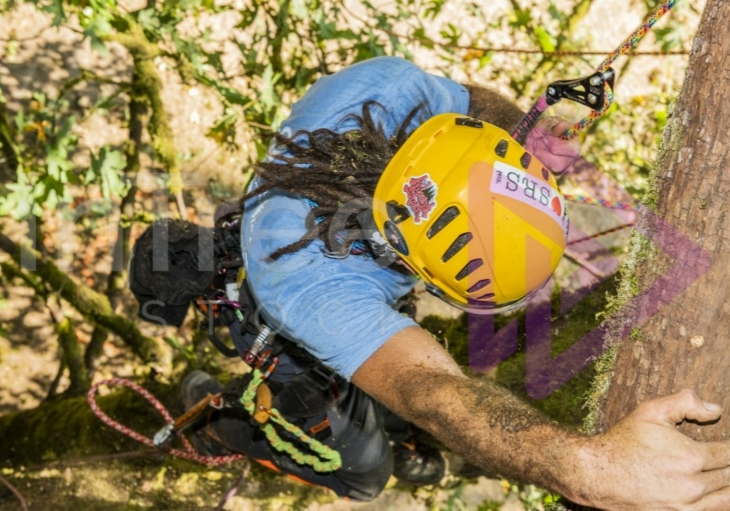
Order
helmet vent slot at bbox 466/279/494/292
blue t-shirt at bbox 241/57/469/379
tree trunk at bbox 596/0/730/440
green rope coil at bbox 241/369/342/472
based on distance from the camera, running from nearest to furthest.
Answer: tree trunk at bbox 596/0/730/440, blue t-shirt at bbox 241/57/469/379, helmet vent slot at bbox 466/279/494/292, green rope coil at bbox 241/369/342/472

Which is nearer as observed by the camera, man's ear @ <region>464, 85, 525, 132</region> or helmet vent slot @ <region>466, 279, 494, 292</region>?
helmet vent slot @ <region>466, 279, 494, 292</region>

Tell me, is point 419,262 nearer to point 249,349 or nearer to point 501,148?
point 501,148

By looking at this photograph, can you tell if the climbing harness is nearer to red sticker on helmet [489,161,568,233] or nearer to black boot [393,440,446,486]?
black boot [393,440,446,486]

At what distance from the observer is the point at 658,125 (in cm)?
533

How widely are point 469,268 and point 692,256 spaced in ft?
2.40

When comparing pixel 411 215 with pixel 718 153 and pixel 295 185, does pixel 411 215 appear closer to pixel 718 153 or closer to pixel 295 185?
pixel 295 185

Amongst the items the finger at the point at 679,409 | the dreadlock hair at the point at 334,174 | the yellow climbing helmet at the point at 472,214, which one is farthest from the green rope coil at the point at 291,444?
the finger at the point at 679,409

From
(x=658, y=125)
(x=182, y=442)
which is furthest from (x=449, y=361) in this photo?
(x=658, y=125)

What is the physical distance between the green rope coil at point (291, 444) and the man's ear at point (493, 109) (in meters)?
1.38

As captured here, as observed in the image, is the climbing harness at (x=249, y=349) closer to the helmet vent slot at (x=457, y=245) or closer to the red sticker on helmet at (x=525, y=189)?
the helmet vent slot at (x=457, y=245)

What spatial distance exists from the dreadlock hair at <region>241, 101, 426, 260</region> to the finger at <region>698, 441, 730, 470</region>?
1.19m

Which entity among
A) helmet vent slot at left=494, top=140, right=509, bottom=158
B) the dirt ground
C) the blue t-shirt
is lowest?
the dirt ground

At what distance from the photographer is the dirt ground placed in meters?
3.78

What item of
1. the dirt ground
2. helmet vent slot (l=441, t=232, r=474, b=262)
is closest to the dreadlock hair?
helmet vent slot (l=441, t=232, r=474, b=262)
